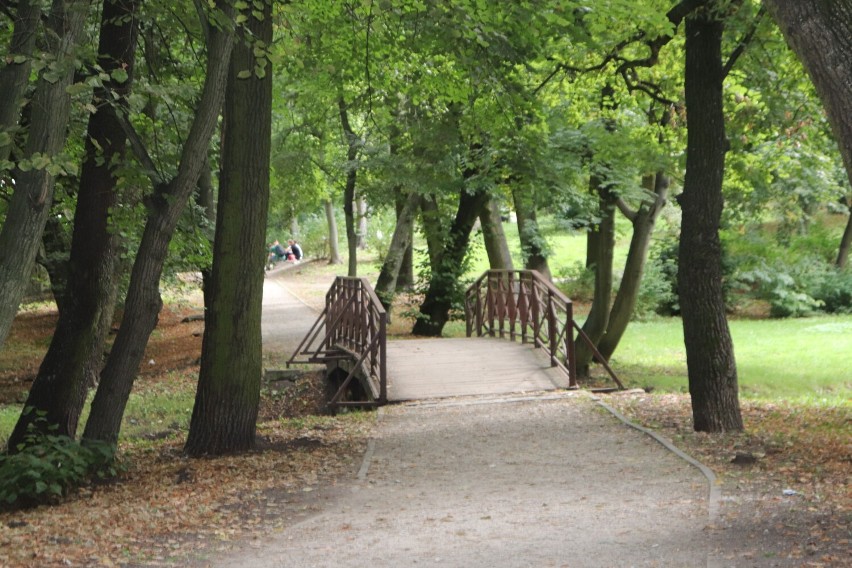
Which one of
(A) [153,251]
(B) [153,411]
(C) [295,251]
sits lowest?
(B) [153,411]

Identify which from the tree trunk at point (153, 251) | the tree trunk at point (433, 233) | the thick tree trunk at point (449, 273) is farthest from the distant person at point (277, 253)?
the tree trunk at point (153, 251)

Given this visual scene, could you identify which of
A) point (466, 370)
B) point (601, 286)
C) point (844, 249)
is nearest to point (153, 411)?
point (466, 370)

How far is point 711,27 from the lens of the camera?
31.6 feet

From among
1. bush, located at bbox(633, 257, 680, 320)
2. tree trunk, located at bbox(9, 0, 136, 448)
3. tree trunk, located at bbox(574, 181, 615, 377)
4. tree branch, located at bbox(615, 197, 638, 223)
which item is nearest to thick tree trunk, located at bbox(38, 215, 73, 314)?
tree trunk, located at bbox(9, 0, 136, 448)

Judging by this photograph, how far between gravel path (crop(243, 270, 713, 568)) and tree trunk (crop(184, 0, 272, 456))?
156 cm

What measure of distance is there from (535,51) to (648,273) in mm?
20806

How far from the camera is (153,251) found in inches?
337

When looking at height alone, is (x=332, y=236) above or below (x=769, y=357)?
above

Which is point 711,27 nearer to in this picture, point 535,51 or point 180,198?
point 535,51

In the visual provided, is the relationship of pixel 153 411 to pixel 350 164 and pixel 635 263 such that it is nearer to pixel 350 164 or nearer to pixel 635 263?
pixel 350 164

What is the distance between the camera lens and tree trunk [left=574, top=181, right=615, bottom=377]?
61.7ft

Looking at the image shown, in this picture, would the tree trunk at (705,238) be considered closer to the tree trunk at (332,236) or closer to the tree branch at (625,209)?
the tree branch at (625,209)

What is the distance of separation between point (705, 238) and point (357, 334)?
747cm

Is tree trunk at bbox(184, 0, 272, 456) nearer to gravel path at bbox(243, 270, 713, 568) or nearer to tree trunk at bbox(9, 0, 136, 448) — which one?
tree trunk at bbox(9, 0, 136, 448)
